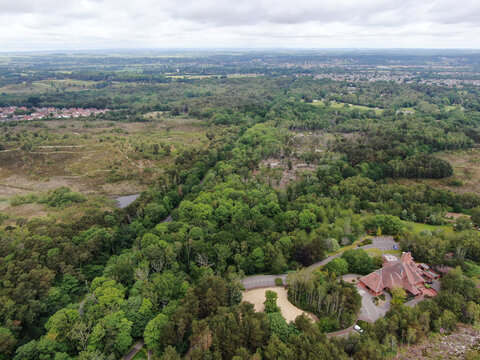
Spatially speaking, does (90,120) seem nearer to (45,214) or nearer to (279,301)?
(45,214)

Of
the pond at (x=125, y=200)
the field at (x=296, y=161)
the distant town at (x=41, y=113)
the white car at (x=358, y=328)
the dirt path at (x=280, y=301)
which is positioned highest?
the distant town at (x=41, y=113)

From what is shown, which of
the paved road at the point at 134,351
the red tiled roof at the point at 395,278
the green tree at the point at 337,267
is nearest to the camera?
the paved road at the point at 134,351

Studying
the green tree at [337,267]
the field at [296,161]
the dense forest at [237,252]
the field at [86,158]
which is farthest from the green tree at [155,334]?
the field at [86,158]

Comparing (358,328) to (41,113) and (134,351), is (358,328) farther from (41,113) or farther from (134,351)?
(41,113)

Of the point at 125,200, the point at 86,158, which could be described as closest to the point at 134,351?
the point at 125,200

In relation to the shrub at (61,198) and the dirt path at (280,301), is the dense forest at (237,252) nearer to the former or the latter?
the shrub at (61,198)

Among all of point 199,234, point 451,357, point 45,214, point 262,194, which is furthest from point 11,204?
point 451,357
